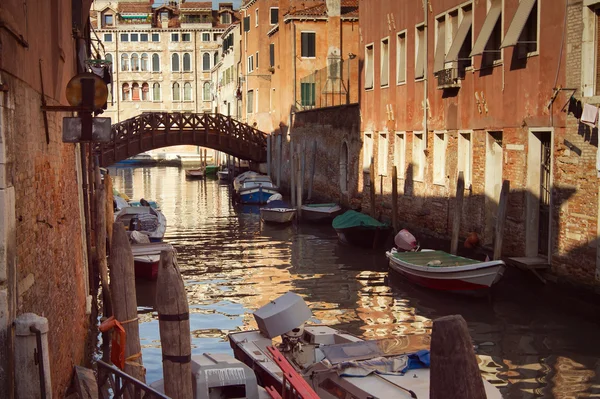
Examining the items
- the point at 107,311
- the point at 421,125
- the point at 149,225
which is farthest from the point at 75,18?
the point at 421,125

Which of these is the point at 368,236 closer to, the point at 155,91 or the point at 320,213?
the point at 320,213

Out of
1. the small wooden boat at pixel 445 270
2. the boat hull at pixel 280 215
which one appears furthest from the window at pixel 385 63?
the small wooden boat at pixel 445 270

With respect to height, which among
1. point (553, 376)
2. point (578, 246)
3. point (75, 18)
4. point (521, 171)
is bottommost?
point (553, 376)

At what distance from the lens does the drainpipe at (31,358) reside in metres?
4.09

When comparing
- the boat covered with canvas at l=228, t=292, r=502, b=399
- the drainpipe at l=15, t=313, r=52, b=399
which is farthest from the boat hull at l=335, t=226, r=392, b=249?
the drainpipe at l=15, t=313, r=52, b=399

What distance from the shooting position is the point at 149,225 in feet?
52.7

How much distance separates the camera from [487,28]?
42.0 ft

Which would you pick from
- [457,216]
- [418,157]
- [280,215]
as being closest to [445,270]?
[457,216]

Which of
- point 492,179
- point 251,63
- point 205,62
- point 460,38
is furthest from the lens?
point 205,62

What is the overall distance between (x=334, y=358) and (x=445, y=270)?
4729mm

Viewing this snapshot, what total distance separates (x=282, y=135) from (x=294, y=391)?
25200mm

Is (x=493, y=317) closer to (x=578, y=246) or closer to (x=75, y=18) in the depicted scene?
(x=578, y=246)

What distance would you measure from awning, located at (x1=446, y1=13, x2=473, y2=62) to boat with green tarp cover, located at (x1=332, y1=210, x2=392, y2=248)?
11.6 feet

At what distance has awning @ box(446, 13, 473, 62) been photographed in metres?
14.0
